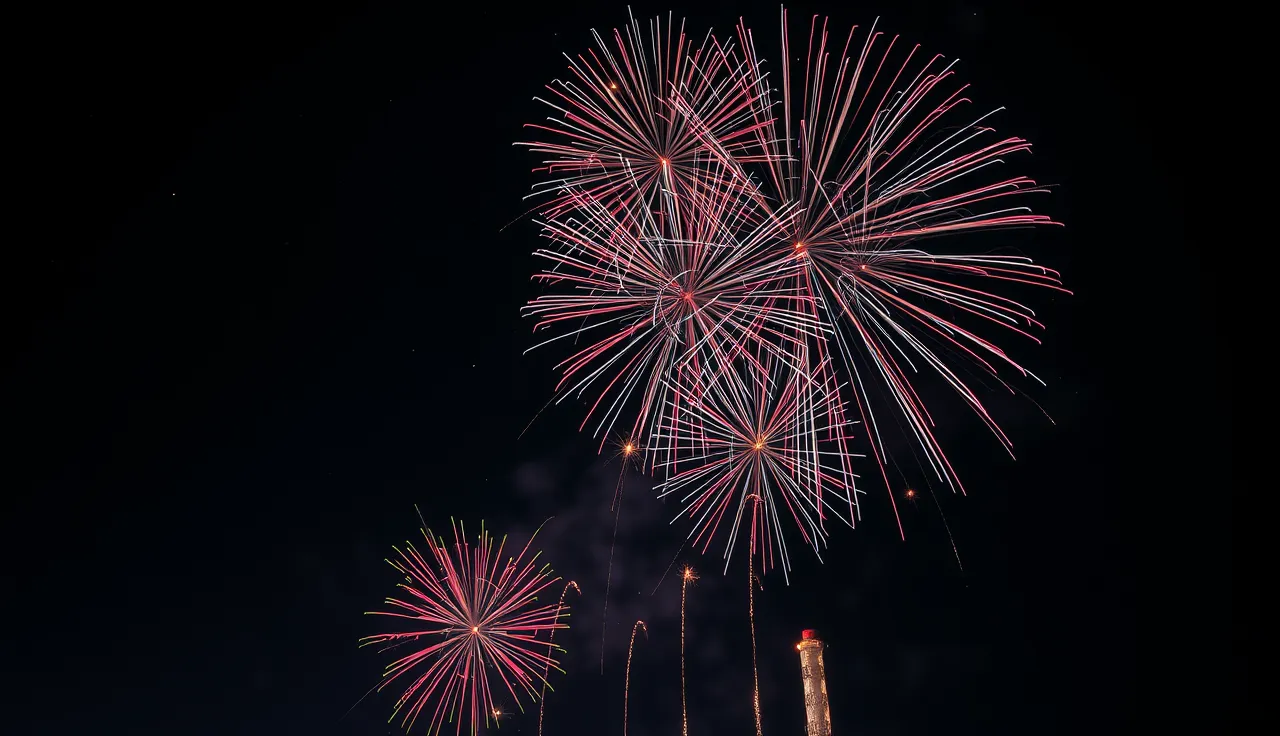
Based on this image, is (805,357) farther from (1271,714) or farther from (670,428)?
(1271,714)

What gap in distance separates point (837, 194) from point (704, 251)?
2336 millimetres

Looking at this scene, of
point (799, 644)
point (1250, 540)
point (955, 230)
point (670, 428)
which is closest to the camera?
point (955, 230)

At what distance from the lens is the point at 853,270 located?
1441cm

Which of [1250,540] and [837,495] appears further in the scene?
[1250,540]

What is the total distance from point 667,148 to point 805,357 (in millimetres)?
4246

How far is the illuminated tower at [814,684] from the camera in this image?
5794 cm

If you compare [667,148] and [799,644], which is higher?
[799,644]

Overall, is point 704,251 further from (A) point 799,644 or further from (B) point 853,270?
(A) point 799,644

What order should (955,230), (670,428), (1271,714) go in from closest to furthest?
(955,230)
(670,428)
(1271,714)

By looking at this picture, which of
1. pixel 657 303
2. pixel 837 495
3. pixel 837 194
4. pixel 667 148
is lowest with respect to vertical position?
pixel 837 495

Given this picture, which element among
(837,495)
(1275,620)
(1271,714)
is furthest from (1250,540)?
(837,495)

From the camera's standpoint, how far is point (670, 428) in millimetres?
16156

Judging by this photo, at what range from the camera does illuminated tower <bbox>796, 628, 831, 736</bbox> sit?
190ft

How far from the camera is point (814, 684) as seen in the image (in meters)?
61.0
